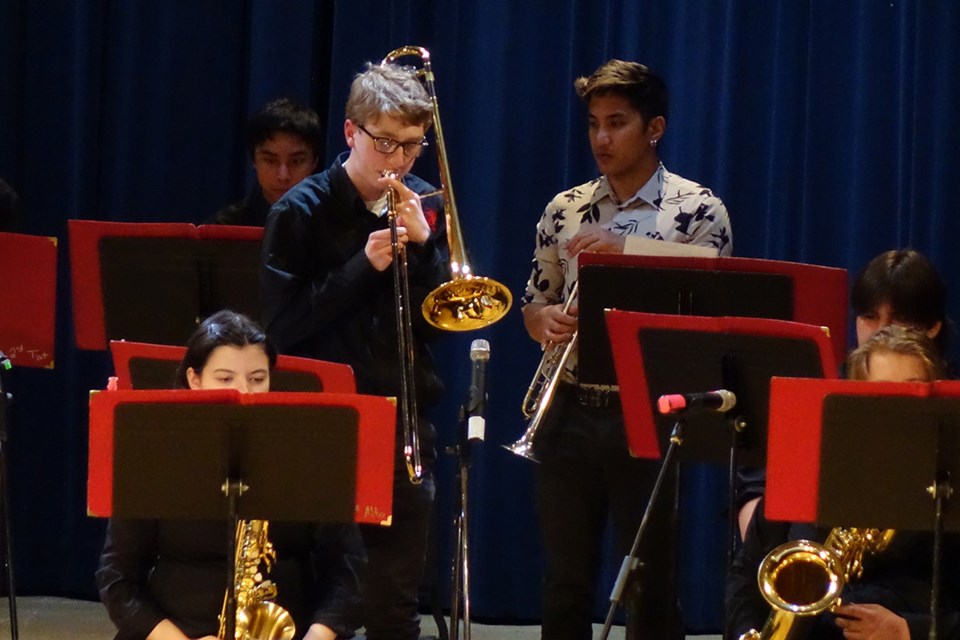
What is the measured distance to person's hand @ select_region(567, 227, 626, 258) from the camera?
413cm

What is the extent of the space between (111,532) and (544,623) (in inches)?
56.4

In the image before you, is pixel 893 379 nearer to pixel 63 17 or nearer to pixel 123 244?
pixel 123 244

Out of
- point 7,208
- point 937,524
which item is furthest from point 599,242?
point 7,208

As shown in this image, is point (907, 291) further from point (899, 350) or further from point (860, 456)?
point (860, 456)

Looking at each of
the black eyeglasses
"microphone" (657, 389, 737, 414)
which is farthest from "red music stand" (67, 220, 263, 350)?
"microphone" (657, 389, 737, 414)

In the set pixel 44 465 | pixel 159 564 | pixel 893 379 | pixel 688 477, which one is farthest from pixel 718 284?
pixel 44 465

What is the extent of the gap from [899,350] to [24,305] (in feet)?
7.96

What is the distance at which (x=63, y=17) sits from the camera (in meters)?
5.85

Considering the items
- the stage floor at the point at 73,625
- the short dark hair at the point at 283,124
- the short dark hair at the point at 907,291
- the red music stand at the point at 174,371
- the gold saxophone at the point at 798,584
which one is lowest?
the stage floor at the point at 73,625

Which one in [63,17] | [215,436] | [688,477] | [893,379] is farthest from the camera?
[63,17]

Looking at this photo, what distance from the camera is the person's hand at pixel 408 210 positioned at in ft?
12.5

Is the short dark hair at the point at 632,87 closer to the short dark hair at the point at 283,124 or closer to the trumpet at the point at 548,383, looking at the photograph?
the trumpet at the point at 548,383

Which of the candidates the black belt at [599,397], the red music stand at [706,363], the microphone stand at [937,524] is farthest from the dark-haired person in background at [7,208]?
the microphone stand at [937,524]

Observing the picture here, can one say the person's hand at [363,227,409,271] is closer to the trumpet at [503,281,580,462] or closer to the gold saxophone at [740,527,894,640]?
the trumpet at [503,281,580,462]
